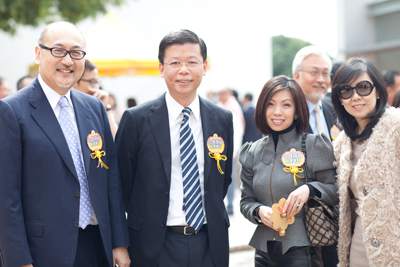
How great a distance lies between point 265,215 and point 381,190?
73 cm

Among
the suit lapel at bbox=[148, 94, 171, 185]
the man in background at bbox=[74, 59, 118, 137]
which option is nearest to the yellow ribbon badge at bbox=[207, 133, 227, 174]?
the suit lapel at bbox=[148, 94, 171, 185]

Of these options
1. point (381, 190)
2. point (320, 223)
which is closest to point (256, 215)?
point (320, 223)

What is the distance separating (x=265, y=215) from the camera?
8.72 feet

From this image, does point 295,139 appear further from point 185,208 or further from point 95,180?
point 95,180

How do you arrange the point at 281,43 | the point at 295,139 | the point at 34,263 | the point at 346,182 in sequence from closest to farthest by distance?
the point at 34,263
the point at 346,182
the point at 295,139
the point at 281,43

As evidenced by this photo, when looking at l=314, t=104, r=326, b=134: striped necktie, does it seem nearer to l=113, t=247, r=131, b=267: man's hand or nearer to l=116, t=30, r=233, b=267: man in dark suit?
l=116, t=30, r=233, b=267: man in dark suit

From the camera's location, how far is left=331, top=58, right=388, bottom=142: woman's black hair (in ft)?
8.71

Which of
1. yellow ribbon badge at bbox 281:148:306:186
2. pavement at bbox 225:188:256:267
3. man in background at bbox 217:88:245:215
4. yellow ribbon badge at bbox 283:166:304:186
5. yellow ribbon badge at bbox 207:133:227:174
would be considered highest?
yellow ribbon badge at bbox 207:133:227:174

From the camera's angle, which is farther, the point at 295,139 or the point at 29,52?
the point at 29,52

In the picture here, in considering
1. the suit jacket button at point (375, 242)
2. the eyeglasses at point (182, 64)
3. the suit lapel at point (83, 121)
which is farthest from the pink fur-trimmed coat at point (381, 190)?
the suit lapel at point (83, 121)

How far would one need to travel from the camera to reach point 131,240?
2816 millimetres

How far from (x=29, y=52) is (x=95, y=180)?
16.8m

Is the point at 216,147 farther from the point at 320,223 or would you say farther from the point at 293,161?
the point at 320,223

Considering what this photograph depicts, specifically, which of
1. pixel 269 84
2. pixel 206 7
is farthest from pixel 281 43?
pixel 269 84
